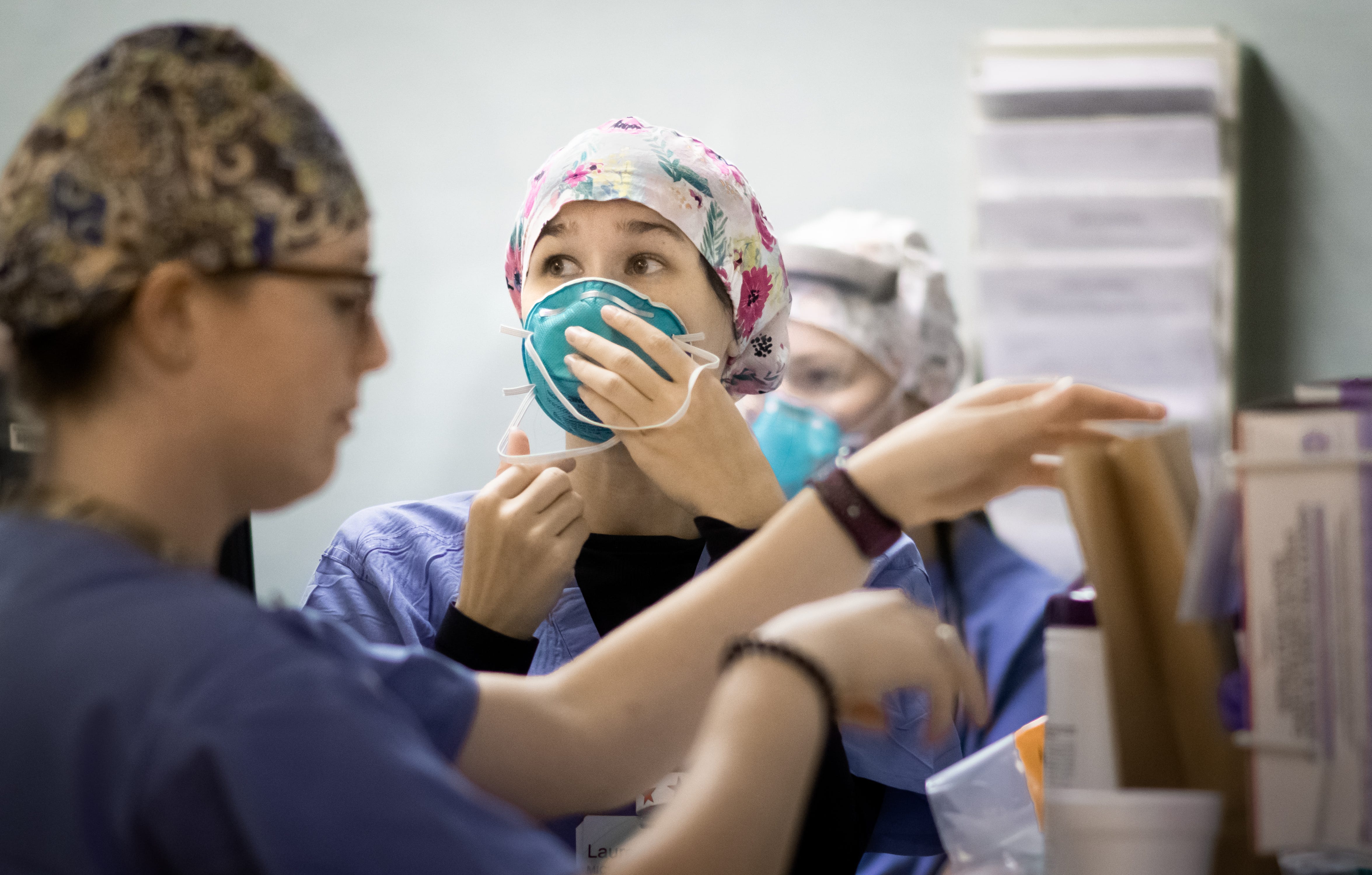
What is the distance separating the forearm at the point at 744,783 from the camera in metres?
0.79

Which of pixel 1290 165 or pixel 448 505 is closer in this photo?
pixel 448 505

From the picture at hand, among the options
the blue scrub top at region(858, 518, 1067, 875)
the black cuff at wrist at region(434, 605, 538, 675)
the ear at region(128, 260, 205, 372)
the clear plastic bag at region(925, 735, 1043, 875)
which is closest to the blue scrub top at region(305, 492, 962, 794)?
the black cuff at wrist at region(434, 605, 538, 675)

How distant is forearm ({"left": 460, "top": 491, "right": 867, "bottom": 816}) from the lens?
3.42ft

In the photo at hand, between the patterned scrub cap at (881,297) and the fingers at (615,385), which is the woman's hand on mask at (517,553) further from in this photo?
the patterned scrub cap at (881,297)

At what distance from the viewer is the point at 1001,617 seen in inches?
103

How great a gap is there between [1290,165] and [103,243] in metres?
2.99

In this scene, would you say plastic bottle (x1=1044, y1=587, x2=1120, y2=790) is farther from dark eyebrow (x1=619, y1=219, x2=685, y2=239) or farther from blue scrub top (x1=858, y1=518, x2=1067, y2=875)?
blue scrub top (x1=858, y1=518, x2=1067, y2=875)

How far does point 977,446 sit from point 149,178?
2.51 feet

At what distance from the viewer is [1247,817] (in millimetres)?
944

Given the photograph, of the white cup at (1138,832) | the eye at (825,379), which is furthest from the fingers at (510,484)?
the eye at (825,379)

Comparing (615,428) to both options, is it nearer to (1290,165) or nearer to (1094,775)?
(1094,775)

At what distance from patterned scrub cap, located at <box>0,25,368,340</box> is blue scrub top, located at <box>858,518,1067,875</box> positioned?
1.93 m

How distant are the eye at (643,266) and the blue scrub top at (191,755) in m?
0.94

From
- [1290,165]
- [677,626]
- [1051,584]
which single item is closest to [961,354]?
[1051,584]
